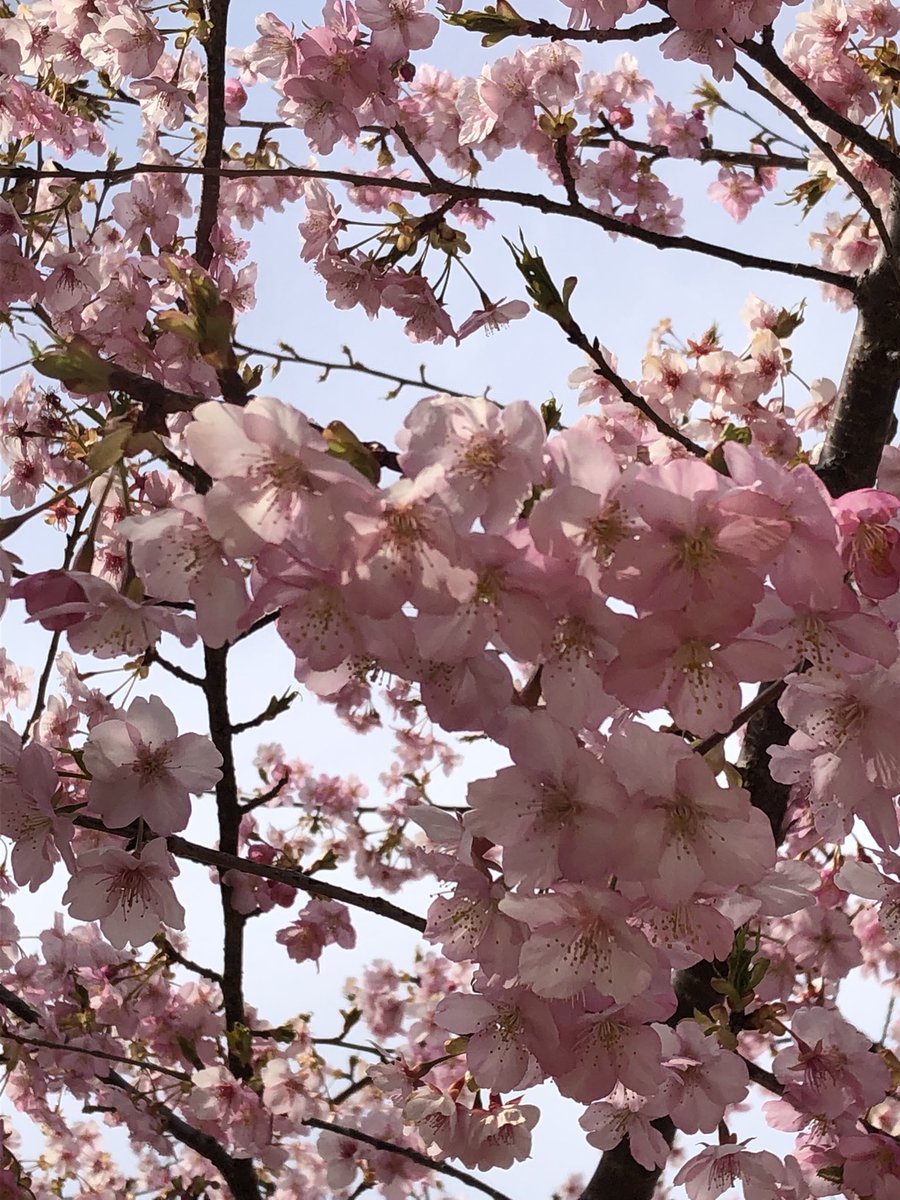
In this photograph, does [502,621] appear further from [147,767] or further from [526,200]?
[526,200]

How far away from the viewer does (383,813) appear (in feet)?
18.8

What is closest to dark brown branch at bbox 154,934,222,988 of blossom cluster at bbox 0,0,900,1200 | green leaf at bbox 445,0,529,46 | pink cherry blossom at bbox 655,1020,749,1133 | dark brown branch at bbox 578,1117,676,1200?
blossom cluster at bbox 0,0,900,1200

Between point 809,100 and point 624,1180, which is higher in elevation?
point 809,100

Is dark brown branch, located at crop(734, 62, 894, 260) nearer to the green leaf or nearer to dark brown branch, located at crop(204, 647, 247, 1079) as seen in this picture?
the green leaf

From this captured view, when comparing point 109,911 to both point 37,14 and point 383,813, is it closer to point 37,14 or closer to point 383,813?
point 37,14

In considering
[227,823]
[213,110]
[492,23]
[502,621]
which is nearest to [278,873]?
[502,621]

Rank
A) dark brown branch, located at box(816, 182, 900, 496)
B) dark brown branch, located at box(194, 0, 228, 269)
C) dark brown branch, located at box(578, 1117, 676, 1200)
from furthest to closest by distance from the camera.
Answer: dark brown branch, located at box(194, 0, 228, 269)
dark brown branch, located at box(816, 182, 900, 496)
dark brown branch, located at box(578, 1117, 676, 1200)

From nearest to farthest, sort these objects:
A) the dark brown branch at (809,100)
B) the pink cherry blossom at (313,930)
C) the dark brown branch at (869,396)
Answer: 1. the dark brown branch at (809,100)
2. the dark brown branch at (869,396)
3. the pink cherry blossom at (313,930)

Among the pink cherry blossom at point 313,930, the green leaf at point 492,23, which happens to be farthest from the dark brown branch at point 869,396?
the pink cherry blossom at point 313,930

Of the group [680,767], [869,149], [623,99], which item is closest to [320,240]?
[869,149]

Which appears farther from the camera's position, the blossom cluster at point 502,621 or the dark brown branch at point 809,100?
the dark brown branch at point 809,100

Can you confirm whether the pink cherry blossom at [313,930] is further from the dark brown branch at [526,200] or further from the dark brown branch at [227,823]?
the dark brown branch at [526,200]

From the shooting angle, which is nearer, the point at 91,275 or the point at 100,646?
the point at 100,646

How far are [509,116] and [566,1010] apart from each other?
3.10 meters
